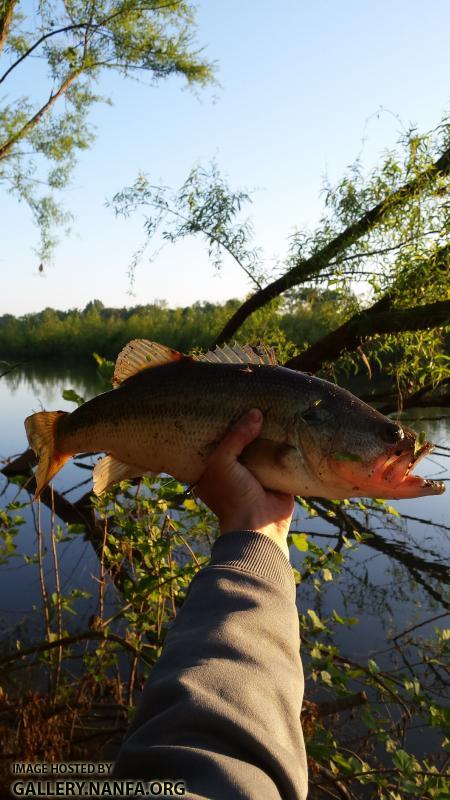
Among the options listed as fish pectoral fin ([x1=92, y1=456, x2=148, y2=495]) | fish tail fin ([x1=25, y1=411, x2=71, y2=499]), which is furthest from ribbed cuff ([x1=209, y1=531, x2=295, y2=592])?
fish tail fin ([x1=25, y1=411, x2=71, y2=499])

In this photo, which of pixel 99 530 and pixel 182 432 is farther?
pixel 99 530

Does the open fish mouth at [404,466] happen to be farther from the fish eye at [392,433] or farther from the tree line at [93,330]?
the tree line at [93,330]

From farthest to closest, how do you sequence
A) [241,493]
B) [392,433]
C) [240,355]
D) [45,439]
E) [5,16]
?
[5,16], [45,439], [240,355], [392,433], [241,493]

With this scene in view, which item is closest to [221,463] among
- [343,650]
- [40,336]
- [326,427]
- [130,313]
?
[326,427]

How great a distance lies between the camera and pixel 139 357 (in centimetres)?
256

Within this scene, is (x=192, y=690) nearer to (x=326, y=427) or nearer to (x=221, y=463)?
(x=221, y=463)

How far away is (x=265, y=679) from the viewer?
1226 millimetres

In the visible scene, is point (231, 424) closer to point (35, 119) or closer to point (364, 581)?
point (364, 581)

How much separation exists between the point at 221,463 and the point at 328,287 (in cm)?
470

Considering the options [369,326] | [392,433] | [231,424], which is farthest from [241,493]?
[369,326]

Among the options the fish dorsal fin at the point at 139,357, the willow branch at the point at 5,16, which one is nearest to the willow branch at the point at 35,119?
the willow branch at the point at 5,16

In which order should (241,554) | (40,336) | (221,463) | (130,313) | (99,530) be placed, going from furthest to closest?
1. (130,313)
2. (40,336)
3. (99,530)
4. (221,463)
5. (241,554)

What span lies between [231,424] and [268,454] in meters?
0.20

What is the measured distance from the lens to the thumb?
2.20 metres
